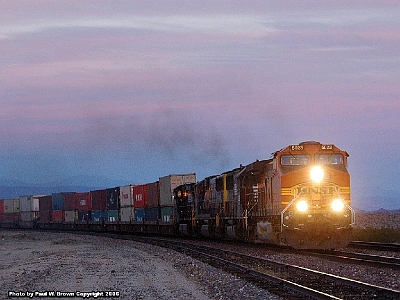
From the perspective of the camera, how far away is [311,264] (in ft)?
70.8

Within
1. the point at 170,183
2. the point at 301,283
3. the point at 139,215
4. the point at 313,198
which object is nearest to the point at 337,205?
the point at 313,198

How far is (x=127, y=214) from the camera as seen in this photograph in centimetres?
6169

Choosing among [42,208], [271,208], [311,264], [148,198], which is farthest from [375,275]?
[42,208]

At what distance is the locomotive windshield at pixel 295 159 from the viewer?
2673 centimetres

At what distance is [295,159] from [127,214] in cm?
3662

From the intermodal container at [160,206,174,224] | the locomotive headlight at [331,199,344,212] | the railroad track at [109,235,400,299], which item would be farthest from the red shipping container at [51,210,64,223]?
the railroad track at [109,235,400,299]

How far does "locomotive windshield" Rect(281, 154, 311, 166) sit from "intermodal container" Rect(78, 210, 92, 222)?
46.2m

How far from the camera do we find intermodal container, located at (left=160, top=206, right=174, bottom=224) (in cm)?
4947

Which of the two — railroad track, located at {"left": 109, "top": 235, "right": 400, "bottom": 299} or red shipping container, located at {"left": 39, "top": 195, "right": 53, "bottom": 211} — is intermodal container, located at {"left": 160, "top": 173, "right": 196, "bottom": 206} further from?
red shipping container, located at {"left": 39, "top": 195, "right": 53, "bottom": 211}

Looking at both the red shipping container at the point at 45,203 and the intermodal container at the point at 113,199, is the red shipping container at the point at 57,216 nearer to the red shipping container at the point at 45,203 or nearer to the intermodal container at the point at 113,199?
the red shipping container at the point at 45,203

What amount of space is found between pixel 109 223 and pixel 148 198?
10.9 metres

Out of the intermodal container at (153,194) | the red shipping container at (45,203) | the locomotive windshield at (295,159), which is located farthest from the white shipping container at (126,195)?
the locomotive windshield at (295,159)

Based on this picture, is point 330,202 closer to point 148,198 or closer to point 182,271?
point 182,271

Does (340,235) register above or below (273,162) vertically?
below
